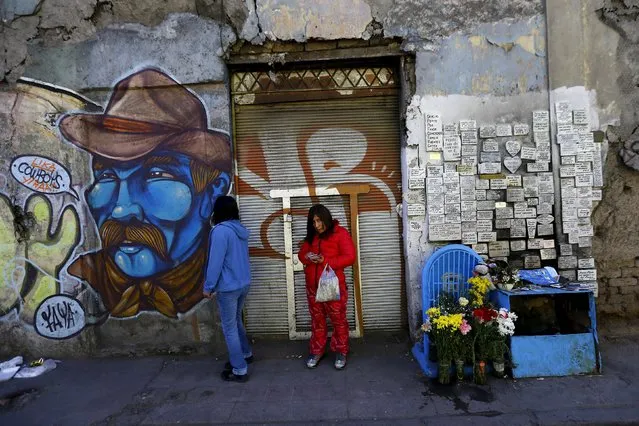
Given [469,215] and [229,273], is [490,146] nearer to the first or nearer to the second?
[469,215]

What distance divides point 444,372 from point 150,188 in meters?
3.54

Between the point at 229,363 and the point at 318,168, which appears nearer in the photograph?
the point at 229,363

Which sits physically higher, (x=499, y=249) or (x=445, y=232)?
(x=445, y=232)

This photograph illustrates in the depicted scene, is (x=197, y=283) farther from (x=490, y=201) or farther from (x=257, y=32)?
(x=490, y=201)

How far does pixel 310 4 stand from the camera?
4.83 metres

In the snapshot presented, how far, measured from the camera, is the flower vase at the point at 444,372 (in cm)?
411

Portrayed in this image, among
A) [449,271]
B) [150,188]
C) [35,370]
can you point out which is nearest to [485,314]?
[449,271]

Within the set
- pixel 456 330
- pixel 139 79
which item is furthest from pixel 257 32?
pixel 456 330

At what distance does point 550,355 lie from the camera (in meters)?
4.19

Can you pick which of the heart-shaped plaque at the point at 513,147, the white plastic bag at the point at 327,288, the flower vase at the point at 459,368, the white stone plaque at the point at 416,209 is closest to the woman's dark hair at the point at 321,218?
the white plastic bag at the point at 327,288

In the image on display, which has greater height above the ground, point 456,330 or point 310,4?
point 310,4

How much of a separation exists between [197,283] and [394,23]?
3.48 m

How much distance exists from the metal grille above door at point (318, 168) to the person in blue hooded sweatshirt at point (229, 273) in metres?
0.81

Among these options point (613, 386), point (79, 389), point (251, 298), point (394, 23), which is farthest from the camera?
point (251, 298)
